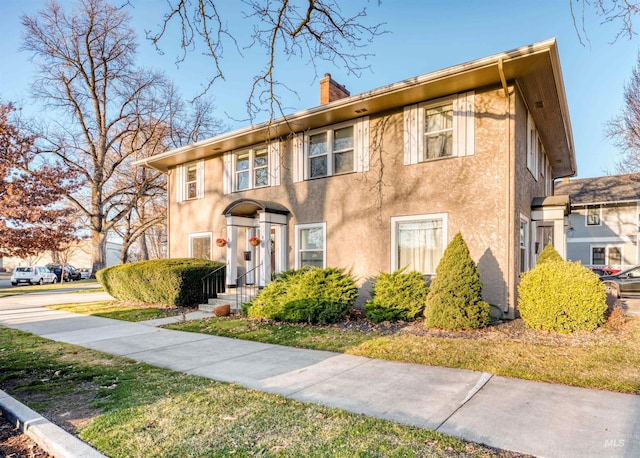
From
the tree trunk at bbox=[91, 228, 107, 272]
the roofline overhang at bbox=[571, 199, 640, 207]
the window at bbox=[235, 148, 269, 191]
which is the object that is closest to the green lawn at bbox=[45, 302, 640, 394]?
the window at bbox=[235, 148, 269, 191]

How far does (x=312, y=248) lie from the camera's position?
11.3m

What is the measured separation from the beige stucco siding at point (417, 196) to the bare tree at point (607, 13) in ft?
10.7

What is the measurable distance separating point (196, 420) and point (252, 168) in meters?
10.2

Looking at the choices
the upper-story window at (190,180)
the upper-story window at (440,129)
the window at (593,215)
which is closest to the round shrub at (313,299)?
the upper-story window at (440,129)

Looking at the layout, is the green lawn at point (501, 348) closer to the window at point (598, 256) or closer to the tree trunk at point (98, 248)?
the window at point (598, 256)

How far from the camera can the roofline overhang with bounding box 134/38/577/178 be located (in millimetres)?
7414

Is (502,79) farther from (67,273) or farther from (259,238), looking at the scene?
(67,273)

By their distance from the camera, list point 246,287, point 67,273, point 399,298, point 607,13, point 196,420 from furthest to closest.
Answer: point 67,273, point 246,287, point 399,298, point 607,13, point 196,420

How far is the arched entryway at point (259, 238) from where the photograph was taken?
11219 mm

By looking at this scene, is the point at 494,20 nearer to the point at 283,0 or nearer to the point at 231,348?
the point at 283,0

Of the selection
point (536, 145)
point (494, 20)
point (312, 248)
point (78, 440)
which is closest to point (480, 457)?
point (78, 440)

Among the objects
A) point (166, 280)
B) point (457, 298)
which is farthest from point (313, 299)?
point (166, 280)

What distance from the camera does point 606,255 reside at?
2478 cm

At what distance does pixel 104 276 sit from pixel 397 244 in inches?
441
